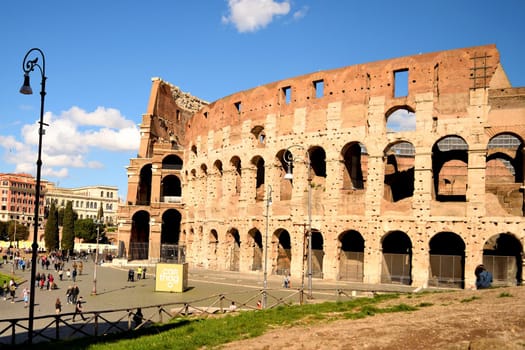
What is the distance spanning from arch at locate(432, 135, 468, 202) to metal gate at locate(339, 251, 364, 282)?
276 inches

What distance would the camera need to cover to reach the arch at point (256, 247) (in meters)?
41.5

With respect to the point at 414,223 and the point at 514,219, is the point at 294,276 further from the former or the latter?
the point at 514,219

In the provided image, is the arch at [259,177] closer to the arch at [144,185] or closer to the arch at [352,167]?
the arch at [352,167]

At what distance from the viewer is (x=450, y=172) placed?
2083 inches

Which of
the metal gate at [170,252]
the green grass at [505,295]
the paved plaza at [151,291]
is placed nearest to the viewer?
the green grass at [505,295]

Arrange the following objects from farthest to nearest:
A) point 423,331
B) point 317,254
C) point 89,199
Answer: point 89,199 < point 317,254 < point 423,331

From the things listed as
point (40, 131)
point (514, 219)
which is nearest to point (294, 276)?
point (514, 219)

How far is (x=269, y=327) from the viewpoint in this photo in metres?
14.7

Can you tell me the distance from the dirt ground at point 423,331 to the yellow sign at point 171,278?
54.0ft

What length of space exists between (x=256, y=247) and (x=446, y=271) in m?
15.1

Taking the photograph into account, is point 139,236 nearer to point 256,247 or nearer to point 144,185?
Answer: point 144,185

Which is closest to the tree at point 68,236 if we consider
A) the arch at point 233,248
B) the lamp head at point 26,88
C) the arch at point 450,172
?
the arch at point 233,248

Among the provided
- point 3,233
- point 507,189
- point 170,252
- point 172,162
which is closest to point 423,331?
point 507,189

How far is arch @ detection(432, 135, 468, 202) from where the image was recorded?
36844 mm
